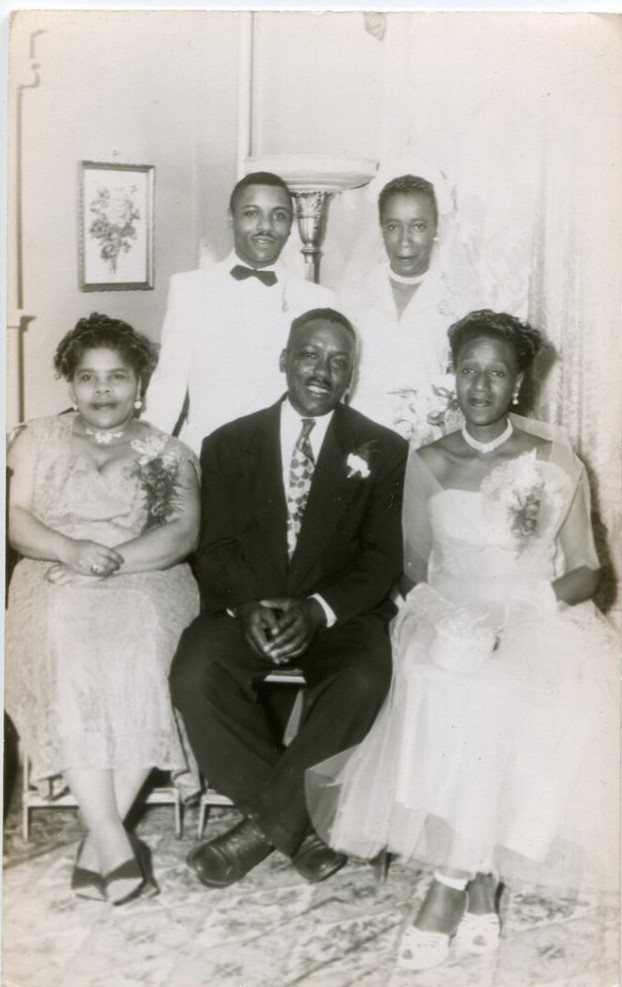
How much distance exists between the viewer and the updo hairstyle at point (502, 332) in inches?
121

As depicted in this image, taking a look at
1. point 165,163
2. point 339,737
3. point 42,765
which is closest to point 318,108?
point 165,163

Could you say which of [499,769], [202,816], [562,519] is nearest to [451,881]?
[499,769]

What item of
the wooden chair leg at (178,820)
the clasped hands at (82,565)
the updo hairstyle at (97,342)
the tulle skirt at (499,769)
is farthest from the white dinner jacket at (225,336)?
the wooden chair leg at (178,820)

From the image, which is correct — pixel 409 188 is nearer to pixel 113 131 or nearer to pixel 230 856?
pixel 113 131

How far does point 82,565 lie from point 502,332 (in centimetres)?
139

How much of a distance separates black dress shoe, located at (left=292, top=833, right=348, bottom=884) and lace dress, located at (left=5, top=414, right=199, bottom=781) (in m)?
0.40

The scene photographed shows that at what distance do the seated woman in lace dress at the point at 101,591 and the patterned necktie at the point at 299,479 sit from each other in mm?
290

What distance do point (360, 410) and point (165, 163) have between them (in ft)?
3.04

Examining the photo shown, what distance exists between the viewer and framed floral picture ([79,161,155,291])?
3.00m

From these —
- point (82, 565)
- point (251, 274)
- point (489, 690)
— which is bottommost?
point (489, 690)

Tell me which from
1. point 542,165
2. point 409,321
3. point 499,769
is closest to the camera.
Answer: point 499,769

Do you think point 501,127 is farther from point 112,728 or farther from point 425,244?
point 112,728

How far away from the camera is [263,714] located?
301cm

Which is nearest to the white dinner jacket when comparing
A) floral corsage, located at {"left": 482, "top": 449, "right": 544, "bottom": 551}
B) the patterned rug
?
floral corsage, located at {"left": 482, "top": 449, "right": 544, "bottom": 551}
